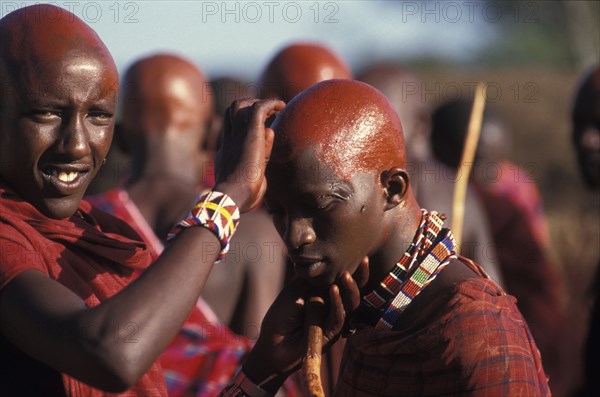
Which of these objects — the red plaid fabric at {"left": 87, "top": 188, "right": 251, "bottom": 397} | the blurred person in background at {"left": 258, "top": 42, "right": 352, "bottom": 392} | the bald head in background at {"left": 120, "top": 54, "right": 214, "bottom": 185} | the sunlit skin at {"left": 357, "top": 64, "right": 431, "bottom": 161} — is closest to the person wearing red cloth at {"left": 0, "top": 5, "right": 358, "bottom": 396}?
the red plaid fabric at {"left": 87, "top": 188, "right": 251, "bottom": 397}

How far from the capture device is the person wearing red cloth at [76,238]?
267 centimetres

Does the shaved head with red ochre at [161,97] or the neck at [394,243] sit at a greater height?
the neck at [394,243]

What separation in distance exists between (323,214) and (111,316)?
779 millimetres

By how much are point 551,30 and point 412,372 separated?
102 ft

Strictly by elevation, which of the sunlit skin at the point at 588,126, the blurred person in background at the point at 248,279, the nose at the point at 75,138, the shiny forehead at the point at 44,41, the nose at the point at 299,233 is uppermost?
the shiny forehead at the point at 44,41

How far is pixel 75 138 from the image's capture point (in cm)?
299

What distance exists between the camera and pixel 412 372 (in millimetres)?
2908

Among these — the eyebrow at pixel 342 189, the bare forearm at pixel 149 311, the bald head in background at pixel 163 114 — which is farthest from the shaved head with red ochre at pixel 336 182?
the bald head in background at pixel 163 114

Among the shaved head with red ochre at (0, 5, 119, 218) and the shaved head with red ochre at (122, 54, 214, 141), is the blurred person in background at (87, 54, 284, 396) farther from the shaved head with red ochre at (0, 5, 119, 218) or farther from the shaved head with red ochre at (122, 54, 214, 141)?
the shaved head with red ochre at (0, 5, 119, 218)

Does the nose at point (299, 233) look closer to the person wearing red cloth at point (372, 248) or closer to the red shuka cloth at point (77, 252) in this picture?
the person wearing red cloth at point (372, 248)

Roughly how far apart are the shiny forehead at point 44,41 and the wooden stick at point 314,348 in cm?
94

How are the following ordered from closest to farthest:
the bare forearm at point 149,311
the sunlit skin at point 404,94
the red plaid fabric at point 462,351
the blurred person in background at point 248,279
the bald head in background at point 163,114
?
the bare forearm at point 149,311, the red plaid fabric at point 462,351, the blurred person in background at point 248,279, the bald head in background at point 163,114, the sunlit skin at point 404,94

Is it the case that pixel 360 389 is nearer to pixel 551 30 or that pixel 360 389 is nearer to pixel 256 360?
pixel 256 360

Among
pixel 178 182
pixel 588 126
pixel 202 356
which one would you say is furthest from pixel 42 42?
pixel 588 126
